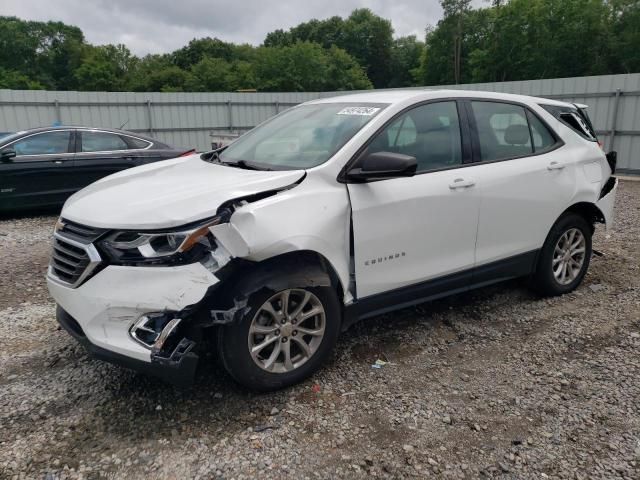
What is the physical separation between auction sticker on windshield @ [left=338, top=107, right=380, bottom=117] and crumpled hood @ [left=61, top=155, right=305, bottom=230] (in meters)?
0.75

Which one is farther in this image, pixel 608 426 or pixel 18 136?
pixel 18 136

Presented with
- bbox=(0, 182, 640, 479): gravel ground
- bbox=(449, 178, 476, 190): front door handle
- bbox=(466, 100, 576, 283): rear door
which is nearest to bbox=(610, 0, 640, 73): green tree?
bbox=(466, 100, 576, 283): rear door

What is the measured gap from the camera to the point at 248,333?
2.72 m

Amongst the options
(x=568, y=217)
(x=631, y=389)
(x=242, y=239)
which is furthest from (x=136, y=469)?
(x=568, y=217)

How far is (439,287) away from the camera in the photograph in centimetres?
356

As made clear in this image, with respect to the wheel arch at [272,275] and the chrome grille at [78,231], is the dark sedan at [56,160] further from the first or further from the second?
the wheel arch at [272,275]

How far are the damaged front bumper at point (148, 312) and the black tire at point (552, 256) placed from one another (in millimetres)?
2975

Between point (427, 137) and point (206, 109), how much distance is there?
1410 cm

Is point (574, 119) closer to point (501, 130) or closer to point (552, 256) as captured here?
point (501, 130)

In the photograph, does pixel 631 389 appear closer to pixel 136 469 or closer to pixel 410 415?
pixel 410 415

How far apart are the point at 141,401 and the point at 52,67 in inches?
3042

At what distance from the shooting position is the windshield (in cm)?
322

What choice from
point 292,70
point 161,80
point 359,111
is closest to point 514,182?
point 359,111

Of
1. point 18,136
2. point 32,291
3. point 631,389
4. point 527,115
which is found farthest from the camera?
point 18,136
